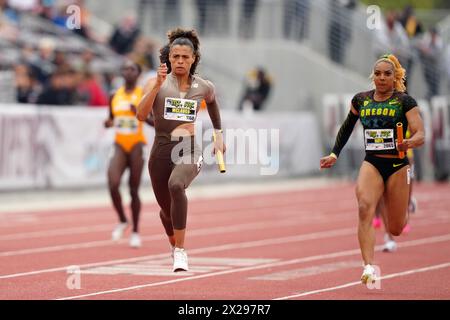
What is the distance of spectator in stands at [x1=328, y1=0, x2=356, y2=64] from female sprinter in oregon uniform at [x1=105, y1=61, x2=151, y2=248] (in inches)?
744

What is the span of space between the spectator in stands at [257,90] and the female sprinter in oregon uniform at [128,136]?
52.9 feet

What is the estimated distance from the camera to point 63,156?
25.8 meters

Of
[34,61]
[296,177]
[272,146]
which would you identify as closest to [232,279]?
[34,61]

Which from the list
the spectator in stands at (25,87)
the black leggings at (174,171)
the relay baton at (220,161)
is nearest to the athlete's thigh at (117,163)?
the black leggings at (174,171)

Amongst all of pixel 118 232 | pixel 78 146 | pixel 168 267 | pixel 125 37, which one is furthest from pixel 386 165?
pixel 125 37

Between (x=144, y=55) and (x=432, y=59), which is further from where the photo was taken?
(x=432, y=59)

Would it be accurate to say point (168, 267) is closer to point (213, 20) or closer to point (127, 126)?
point (127, 126)

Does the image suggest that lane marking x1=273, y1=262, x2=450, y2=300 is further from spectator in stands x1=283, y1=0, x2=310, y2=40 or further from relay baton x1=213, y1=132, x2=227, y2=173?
spectator in stands x1=283, y1=0, x2=310, y2=40

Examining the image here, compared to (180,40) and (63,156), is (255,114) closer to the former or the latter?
(63,156)

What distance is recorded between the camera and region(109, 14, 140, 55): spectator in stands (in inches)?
1278

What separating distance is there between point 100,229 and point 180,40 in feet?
26.4

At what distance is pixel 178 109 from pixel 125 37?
20.9 m

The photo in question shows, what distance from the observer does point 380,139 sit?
12086 mm

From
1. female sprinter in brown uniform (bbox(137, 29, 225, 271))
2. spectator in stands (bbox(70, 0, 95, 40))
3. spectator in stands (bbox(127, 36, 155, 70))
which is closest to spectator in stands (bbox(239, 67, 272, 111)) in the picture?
spectator in stands (bbox(127, 36, 155, 70))
